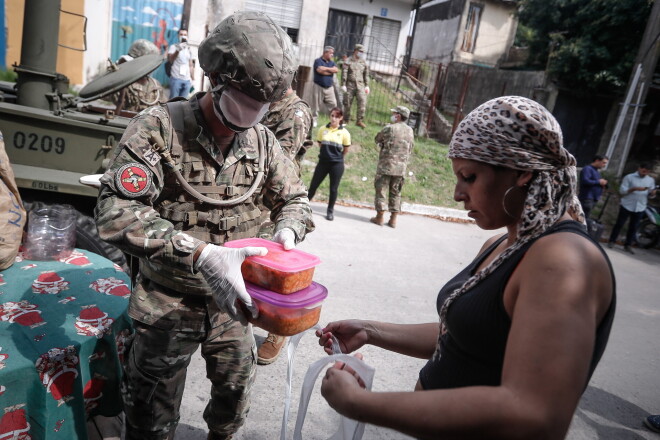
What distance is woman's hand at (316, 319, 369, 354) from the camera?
160 centimetres

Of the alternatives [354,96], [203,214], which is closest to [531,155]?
[203,214]

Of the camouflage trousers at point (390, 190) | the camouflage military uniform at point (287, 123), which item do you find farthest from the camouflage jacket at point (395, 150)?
the camouflage military uniform at point (287, 123)

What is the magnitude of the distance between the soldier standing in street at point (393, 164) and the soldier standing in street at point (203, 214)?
5893mm

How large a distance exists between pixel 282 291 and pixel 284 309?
62mm

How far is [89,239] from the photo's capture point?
340 cm

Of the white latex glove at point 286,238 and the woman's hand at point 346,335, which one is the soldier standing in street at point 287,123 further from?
Result: the woman's hand at point 346,335

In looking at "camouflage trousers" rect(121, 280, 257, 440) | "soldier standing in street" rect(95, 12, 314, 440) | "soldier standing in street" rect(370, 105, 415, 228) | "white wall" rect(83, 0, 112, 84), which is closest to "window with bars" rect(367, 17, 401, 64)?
"white wall" rect(83, 0, 112, 84)

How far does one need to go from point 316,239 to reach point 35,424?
4927 millimetres

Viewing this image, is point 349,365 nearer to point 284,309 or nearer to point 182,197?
point 284,309

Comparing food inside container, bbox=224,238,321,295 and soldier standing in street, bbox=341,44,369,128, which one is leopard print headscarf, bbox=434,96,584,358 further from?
soldier standing in street, bbox=341,44,369,128

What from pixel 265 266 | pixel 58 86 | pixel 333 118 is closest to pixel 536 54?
pixel 333 118

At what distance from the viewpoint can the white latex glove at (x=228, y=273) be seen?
4.90 ft

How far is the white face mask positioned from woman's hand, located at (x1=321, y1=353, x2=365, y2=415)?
1096mm

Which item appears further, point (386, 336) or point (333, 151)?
point (333, 151)
